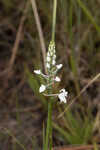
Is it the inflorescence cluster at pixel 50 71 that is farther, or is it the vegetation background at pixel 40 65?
the vegetation background at pixel 40 65

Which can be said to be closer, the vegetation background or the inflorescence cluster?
the inflorescence cluster

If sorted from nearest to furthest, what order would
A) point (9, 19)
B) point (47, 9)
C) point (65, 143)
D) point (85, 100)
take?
point (65, 143)
point (85, 100)
point (47, 9)
point (9, 19)

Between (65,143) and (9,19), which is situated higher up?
(9,19)

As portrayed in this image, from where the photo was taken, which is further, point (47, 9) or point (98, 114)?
point (47, 9)

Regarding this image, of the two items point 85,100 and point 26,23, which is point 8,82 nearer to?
point 26,23

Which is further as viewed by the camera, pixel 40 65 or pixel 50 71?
pixel 40 65

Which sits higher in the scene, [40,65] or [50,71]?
[40,65]

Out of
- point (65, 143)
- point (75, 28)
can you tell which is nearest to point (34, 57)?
point (75, 28)

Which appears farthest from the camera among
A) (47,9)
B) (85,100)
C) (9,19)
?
(9,19)
